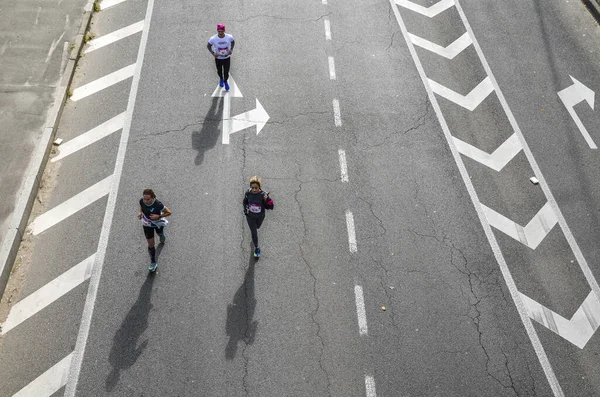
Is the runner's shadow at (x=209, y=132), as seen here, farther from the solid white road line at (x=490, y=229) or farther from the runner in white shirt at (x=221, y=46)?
the solid white road line at (x=490, y=229)

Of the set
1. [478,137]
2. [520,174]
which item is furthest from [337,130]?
[520,174]

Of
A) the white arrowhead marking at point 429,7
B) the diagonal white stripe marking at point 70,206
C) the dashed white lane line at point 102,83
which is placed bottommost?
the diagonal white stripe marking at point 70,206

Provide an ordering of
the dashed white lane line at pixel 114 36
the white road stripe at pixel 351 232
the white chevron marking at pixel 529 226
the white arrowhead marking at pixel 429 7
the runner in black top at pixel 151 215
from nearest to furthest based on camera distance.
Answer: the runner in black top at pixel 151 215 < the white road stripe at pixel 351 232 < the white chevron marking at pixel 529 226 < the dashed white lane line at pixel 114 36 < the white arrowhead marking at pixel 429 7

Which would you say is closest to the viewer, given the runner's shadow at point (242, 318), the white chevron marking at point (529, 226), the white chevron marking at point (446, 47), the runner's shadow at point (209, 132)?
the runner's shadow at point (242, 318)

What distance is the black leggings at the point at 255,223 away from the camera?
10805 millimetres

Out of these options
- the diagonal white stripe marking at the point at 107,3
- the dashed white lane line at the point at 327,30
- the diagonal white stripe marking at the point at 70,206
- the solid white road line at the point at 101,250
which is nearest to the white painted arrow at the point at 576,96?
the dashed white lane line at the point at 327,30

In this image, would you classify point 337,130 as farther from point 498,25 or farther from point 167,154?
point 498,25

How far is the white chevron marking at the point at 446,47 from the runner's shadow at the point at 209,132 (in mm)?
5616

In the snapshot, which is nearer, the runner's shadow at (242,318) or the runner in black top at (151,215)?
the runner in black top at (151,215)

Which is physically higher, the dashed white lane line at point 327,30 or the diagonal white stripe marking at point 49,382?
the dashed white lane line at point 327,30

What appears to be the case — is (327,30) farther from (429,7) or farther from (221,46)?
(221,46)

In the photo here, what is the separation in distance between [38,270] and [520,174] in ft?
32.2

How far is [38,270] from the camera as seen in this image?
11.1 m

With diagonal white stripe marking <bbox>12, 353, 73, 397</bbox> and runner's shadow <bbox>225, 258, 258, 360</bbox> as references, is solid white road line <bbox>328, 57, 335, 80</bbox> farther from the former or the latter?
diagonal white stripe marking <bbox>12, 353, 73, 397</bbox>
